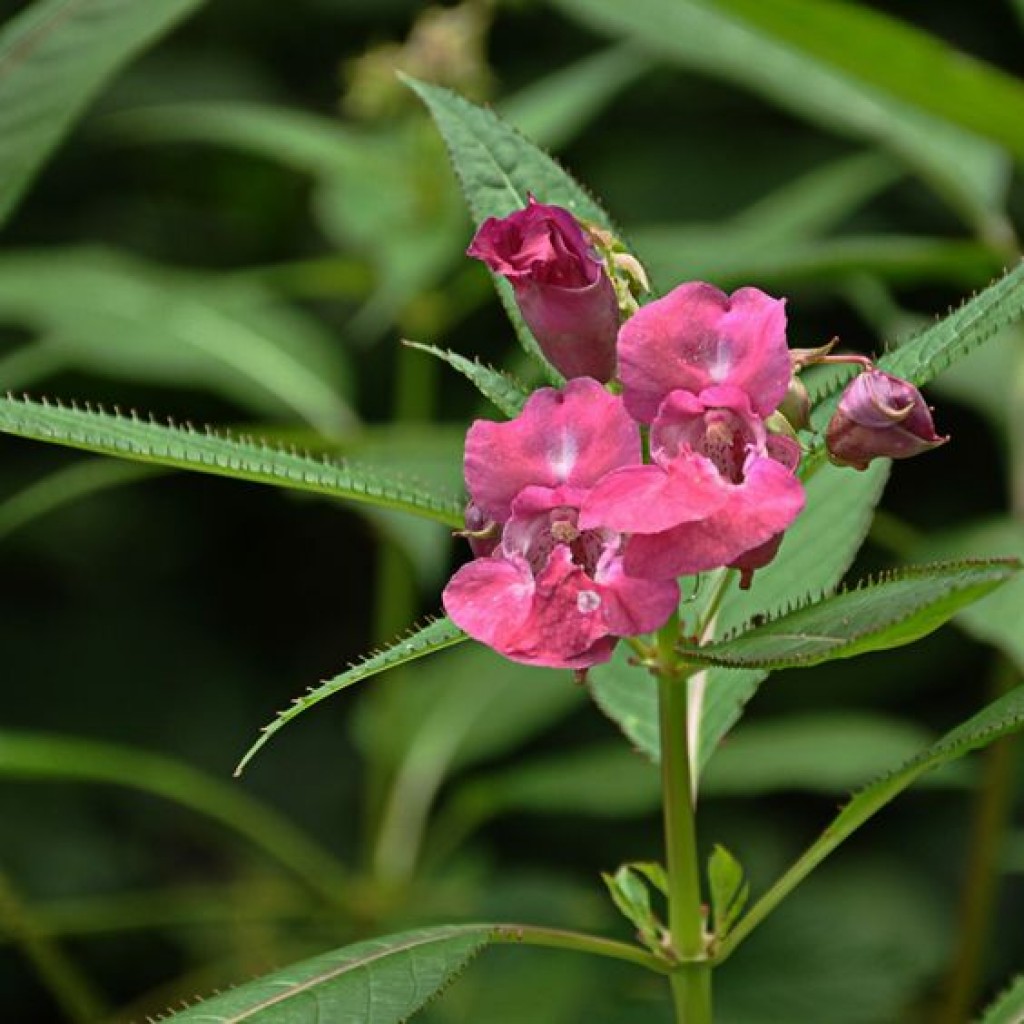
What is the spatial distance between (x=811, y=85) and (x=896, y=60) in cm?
44

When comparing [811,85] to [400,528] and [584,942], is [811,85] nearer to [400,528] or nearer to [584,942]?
[400,528]

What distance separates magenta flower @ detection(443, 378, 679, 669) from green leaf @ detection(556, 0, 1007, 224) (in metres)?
1.16

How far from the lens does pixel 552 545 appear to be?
82 centimetres

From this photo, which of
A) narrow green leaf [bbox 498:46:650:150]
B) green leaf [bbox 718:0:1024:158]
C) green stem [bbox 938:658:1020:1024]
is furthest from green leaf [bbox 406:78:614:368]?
narrow green leaf [bbox 498:46:650:150]

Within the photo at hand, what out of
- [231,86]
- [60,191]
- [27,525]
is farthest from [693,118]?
[27,525]

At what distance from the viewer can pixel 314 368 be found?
2.19 m

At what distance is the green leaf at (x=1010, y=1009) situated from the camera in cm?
99

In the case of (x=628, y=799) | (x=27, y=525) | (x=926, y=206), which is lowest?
(x=628, y=799)

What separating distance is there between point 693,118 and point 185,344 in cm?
126

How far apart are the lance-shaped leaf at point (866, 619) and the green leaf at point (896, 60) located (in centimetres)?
76

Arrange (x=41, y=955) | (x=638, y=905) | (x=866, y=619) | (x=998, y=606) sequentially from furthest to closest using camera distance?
(x=41, y=955)
(x=998, y=606)
(x=638, y=905)
(x=866, y=619)

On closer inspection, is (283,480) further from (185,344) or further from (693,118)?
(693,118)

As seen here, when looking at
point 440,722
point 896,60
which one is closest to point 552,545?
point 896,60

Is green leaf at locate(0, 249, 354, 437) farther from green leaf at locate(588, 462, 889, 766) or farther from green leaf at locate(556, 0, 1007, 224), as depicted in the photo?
green leaf at locate(588, 462, 889, 766)
